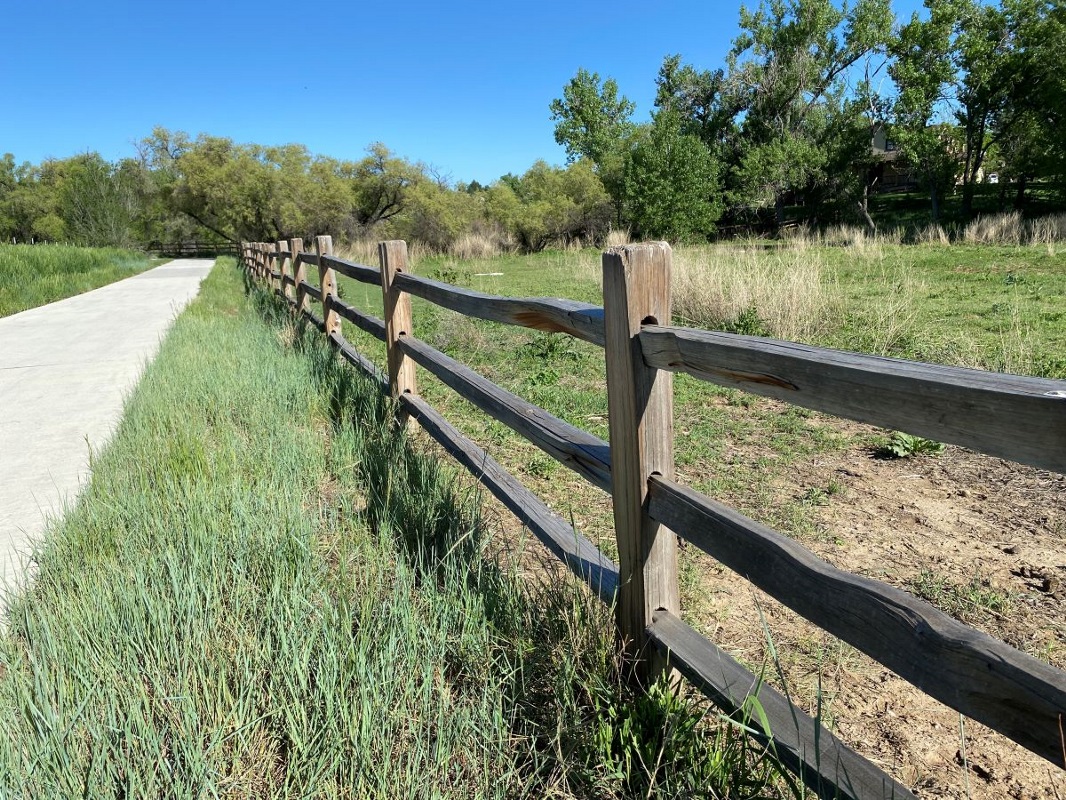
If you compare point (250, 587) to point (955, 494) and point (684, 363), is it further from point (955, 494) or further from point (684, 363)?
point (955, 494)

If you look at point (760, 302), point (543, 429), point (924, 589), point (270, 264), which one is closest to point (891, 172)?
point (270, 264)

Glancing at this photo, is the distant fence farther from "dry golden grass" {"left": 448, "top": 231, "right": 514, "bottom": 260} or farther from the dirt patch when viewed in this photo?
the dirt patch

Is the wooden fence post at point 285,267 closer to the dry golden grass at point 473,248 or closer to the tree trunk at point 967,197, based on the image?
the dry golden grass at point 473,248

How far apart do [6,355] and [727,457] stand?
351 inches

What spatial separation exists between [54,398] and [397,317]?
3656mm

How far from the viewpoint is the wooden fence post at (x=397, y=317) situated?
510cm

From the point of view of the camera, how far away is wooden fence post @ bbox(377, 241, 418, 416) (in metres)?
5.10

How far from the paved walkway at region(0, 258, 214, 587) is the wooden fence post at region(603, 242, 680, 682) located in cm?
229

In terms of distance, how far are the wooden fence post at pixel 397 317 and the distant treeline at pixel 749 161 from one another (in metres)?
24.1

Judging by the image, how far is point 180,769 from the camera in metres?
1.75

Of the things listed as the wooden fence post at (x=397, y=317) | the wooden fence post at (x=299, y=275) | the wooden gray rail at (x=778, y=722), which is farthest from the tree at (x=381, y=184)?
the wooden gray rail at (x=778, y=722)

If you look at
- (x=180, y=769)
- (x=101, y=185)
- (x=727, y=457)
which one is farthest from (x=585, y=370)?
(x=101, y=185)

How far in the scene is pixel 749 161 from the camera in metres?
32.7

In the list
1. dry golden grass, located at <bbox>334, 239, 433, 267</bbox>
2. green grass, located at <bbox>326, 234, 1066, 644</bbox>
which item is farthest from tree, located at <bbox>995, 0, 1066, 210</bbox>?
dry golden grass, located at <bbox>334, 239, 433, 267</bbox>
